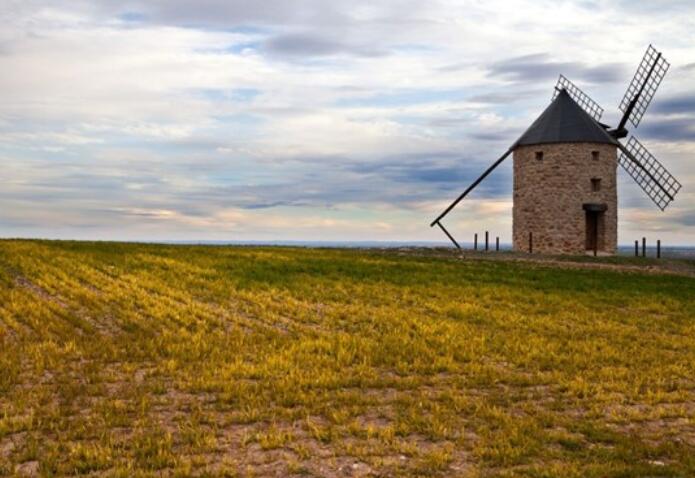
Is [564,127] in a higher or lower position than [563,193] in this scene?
A: higher

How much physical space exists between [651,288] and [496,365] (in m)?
17.1

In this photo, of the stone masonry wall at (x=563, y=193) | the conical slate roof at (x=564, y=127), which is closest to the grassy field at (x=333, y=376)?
the stone masonry wall at (x=563, y=193)

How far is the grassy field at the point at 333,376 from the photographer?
8.66 metres

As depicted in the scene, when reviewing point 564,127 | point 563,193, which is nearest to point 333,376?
point 563,193

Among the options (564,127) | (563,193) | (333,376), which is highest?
(564,127)

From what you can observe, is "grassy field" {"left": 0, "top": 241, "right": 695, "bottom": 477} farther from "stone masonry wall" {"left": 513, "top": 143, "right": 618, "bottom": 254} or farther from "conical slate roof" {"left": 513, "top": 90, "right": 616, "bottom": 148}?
"conical slate roof" {"left": 513, "top": 90, "right": 616, "bottom": 148}

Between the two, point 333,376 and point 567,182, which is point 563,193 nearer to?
point 567,182

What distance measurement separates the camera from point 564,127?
48750mm

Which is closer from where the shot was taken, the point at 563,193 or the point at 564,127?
the point at 563,193

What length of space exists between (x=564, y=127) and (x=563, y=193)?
489 cm

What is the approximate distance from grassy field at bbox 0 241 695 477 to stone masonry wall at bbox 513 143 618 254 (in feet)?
67.6

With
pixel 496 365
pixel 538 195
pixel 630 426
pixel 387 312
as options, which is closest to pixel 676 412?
pixel 630 426

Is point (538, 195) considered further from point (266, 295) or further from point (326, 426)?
point (326, 426)

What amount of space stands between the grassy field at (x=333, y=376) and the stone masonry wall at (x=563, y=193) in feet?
67.6
